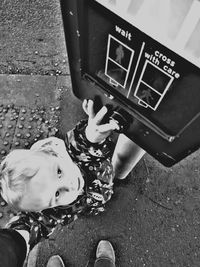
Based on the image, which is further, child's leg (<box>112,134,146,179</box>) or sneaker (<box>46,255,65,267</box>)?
Result: sneaker (<box>46,255,65,267</box>)

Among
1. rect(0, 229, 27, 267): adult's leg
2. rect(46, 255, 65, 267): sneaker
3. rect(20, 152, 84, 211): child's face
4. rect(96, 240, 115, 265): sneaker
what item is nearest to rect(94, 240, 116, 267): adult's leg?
rect(96, 240, 115, 265): sneaker

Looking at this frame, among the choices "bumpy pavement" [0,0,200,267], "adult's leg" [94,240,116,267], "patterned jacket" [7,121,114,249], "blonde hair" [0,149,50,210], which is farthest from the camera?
"bumpy pavement" [0,0,200,267]

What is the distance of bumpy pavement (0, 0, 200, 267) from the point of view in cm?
185

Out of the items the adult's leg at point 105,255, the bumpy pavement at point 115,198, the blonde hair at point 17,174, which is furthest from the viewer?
the bumpy pavement at point 115,198

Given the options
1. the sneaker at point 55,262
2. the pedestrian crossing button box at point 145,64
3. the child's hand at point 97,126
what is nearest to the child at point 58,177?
the child's hand at point 97,126

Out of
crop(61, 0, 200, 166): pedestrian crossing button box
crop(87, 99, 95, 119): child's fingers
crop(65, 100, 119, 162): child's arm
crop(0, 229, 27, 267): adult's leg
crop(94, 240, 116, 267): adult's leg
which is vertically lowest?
crop(94, 240, 116, 267): adult's leg

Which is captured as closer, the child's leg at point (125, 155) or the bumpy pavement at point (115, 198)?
the child's leg at point (125, 155)

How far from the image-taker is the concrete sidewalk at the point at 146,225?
6.03 feet

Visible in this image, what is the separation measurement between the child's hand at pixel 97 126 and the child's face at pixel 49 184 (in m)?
0.15

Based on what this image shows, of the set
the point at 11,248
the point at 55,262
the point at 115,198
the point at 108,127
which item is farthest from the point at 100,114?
the point at 55,262

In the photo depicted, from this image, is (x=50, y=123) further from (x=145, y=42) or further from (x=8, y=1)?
(x=145, y=42)

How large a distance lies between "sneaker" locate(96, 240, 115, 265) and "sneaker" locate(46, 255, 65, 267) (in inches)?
8.6

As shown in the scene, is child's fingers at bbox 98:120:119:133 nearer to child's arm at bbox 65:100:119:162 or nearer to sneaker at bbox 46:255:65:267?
child's arm at bbox 65:100:119:162

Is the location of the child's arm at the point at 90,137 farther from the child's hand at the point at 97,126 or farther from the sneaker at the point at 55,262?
the sneaker at the point at 55,262
